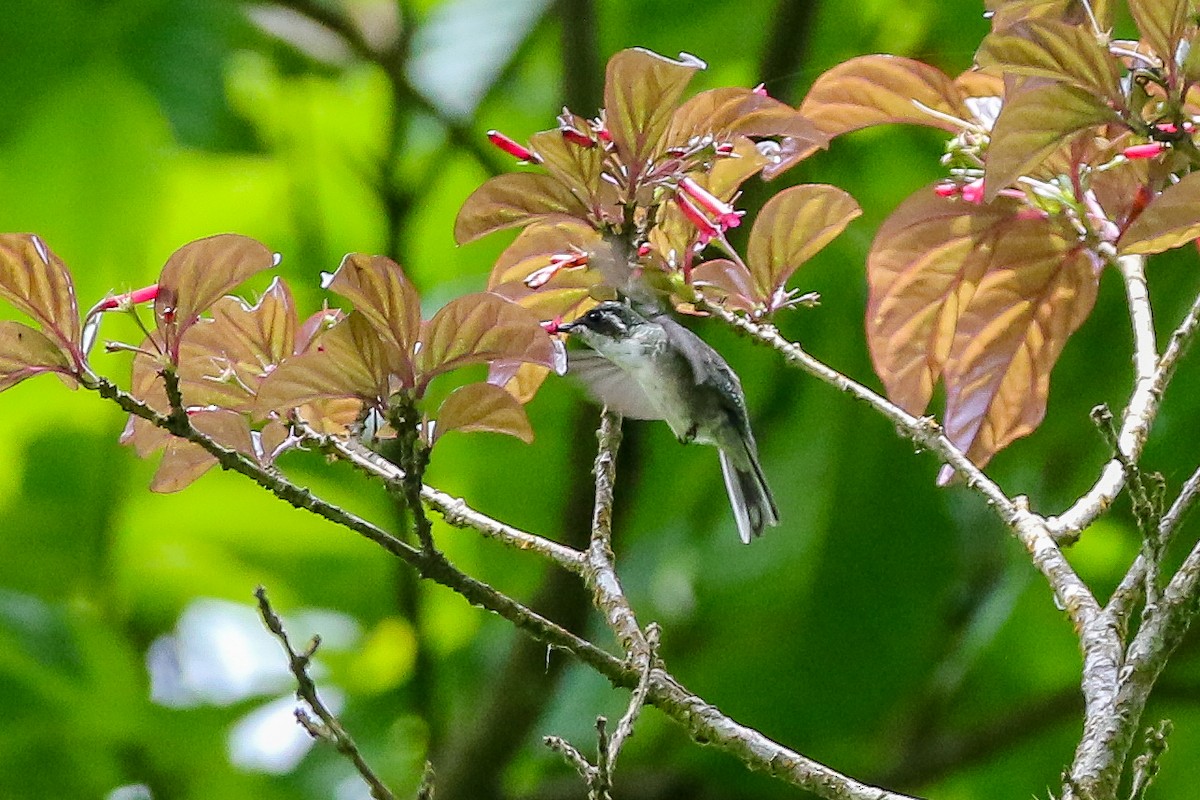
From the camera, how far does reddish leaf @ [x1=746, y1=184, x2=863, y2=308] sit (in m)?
0.80

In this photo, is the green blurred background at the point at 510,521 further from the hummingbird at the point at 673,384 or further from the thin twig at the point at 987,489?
the thin twig at the point at 987,489

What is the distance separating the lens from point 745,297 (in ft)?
2.69

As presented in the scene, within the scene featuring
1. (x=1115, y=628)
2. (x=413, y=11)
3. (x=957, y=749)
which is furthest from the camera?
(x=413, y=11)

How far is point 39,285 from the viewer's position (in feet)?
2.12

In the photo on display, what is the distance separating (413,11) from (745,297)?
5.41ft

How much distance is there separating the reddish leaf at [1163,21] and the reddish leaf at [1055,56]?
0.03 meters

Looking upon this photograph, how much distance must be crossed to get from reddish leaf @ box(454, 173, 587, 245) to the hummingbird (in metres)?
0.13

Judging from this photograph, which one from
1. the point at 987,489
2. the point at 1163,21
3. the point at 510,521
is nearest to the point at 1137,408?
the point at 987,489

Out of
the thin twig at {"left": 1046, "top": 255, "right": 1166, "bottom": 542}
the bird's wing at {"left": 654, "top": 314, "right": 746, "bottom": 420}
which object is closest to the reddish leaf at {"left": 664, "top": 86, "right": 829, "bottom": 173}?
the thin twig at {"left": 1046, "top": 255, "right": 1166, "bottom": 542}

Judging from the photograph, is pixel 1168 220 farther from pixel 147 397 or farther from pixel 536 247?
pixel 147 397

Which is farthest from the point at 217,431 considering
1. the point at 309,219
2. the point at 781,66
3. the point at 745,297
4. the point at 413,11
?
the point at 413,11

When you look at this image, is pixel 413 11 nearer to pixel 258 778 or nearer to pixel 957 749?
pixel 258 778

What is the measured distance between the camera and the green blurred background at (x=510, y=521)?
1.65m

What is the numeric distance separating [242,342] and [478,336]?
0.17 meters
